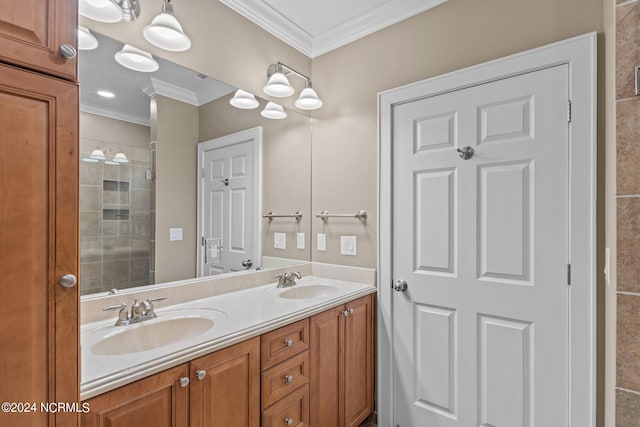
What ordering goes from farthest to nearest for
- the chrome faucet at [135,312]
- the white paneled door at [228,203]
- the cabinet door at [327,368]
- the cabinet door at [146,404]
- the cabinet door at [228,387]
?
1. the white paneled door at [228,203]
2. the cabinet door at [327,368]
3. the chrome faucet at [135,312]
4. the cabinet door at [228,387]
5. the cabinet door at [146,404]

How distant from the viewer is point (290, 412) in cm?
143

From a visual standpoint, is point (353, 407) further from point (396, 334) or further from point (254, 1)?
point (254, 1)

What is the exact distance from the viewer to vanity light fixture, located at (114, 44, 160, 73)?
1.42m

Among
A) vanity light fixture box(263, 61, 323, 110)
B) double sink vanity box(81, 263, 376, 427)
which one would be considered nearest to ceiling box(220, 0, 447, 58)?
vanity light fixture box(263, 61, 323, 110)

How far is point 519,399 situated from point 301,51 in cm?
246

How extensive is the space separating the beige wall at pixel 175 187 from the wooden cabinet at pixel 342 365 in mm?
759

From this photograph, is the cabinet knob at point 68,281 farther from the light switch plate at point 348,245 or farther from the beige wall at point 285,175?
the light switch plate at point 348,245

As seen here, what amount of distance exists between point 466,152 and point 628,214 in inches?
32.3

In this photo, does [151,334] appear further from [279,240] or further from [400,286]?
[400,286]

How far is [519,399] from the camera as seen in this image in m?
1.52

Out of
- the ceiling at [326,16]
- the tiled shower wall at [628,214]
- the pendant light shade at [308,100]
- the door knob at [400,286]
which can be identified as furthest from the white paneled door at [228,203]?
the tiled shower wall at [628,214]

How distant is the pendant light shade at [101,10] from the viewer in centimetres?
129

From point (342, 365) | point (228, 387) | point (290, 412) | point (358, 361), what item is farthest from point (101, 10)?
point (358, 361)

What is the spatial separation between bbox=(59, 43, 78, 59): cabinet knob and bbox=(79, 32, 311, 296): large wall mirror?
62cm
